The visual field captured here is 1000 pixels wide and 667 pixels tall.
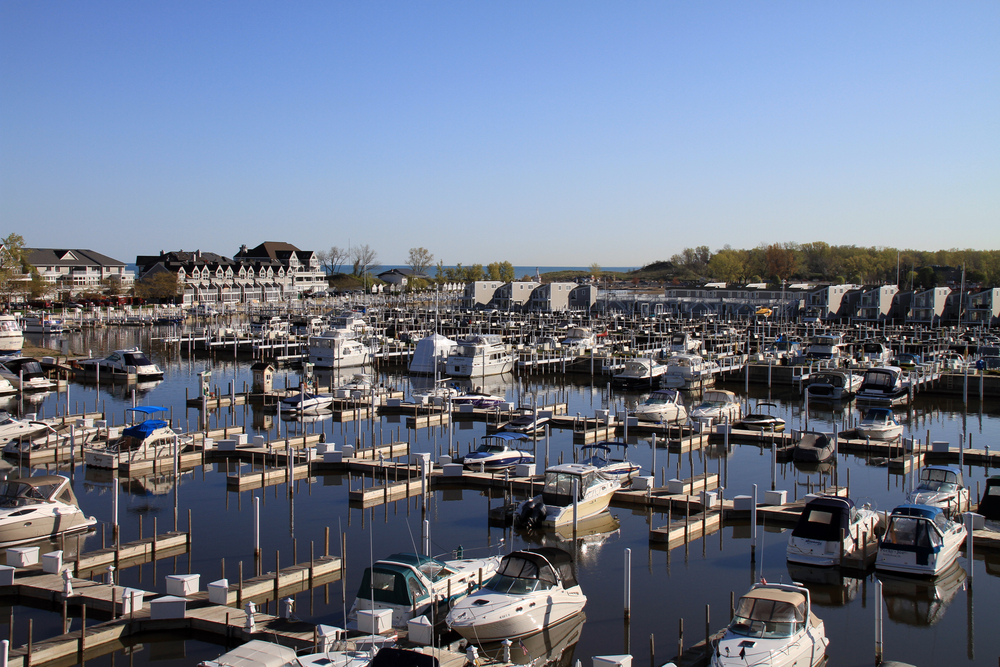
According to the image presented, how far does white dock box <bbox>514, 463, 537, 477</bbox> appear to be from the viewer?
2630cm

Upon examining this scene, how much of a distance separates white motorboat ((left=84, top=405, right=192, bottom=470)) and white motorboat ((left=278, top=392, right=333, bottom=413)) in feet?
33.5

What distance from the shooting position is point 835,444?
31.5m

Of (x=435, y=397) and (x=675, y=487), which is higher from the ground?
(x=435, y=397)

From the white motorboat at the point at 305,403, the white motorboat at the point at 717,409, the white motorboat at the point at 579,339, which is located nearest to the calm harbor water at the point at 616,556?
the white motorboat at the point at 717,409

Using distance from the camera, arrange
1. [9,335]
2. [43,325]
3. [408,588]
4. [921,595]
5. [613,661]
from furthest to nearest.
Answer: [43,325], [9,335], [921,595], [408,588], [613,661]

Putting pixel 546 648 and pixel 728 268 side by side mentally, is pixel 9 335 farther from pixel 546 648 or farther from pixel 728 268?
pixel 728 268

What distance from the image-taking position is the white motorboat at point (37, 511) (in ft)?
67.1

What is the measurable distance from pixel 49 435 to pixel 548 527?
19.0 meters

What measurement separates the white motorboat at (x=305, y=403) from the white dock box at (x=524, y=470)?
15407 millimetres

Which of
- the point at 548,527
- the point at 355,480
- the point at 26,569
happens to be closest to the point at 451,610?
the point at 548,527

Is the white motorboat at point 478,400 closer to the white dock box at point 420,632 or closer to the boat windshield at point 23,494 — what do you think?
the boat windshield at point 23,494

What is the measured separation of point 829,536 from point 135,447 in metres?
21.0

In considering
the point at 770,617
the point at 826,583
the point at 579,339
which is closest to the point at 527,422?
the point at 826,583

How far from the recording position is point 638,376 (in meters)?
54.5
